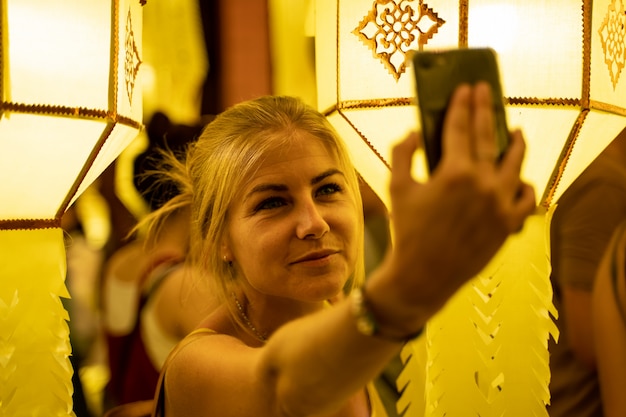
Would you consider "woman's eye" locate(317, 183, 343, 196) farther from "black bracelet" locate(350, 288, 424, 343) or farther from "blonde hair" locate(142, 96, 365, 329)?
"black bracelet" locate(350, 288, 424, 343)

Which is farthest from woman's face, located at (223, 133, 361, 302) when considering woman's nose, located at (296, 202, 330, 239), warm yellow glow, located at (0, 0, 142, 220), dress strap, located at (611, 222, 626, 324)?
dress strap, located at (611, 222, 626, 324)

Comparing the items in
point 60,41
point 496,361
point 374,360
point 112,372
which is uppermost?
point 60,41

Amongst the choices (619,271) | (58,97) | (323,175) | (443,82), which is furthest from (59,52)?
(619,271)

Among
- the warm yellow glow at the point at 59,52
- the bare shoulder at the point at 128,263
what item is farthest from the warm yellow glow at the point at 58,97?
the bare shoulder at the point at 128,263

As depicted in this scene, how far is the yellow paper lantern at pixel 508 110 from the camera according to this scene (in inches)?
37.6

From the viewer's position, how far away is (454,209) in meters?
0.48

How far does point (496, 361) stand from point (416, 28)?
1.64 feet

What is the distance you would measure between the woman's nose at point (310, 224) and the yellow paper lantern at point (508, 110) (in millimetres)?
184

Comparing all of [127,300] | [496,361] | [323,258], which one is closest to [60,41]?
[323,258]

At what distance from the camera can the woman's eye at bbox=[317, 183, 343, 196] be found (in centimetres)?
93

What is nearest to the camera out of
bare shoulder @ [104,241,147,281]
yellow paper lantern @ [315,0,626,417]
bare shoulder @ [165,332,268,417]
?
bare shoulder @ [165,332,268,417]

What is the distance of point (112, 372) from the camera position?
7.06 ft

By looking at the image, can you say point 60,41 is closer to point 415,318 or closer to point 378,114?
point 378,114

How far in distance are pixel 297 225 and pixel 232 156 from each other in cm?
15
